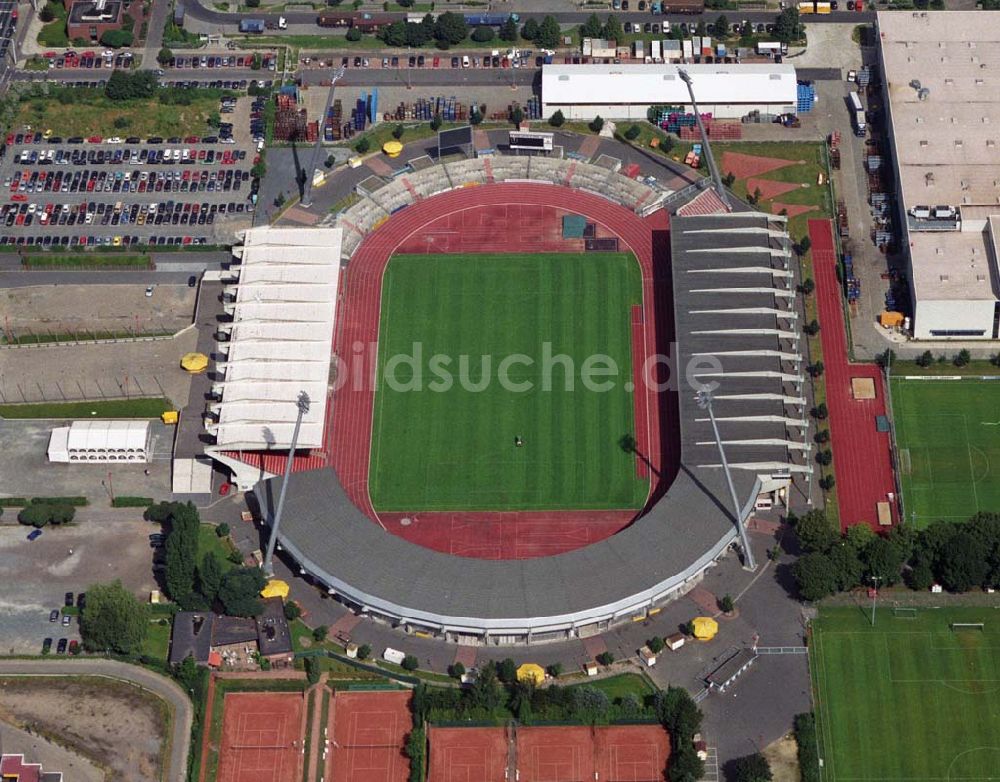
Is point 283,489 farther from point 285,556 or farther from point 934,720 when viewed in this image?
point 934,720

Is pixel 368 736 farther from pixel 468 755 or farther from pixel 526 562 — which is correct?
pixel 526 562

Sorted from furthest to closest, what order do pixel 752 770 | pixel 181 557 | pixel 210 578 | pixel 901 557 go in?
pixel 181 557 → pixel 210 578 → pixel 901 557 → pixel 752 770

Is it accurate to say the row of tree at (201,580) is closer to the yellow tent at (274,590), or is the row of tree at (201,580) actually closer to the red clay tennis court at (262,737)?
the yellow tent at (274,590)

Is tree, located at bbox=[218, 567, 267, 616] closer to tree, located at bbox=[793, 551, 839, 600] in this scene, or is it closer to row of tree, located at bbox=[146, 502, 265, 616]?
row of tree, located at bbox=[146, 502, 265, 616]

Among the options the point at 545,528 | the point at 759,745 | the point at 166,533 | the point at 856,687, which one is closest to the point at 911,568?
the point at 856,687

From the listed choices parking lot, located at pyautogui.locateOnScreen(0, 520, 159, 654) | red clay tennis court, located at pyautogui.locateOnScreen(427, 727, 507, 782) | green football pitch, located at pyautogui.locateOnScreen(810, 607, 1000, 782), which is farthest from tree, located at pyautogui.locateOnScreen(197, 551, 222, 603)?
green football pitch, located at pyautogui.locateOnScreen(810, 607, 1000, 782)

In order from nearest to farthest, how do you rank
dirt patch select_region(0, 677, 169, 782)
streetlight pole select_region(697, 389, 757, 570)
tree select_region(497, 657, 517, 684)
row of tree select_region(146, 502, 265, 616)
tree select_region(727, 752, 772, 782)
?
tree select_region(727, 752, 772, 782), dirt patch select_region(0, 677, 169, 782), tree select_region(497, 657, 517, 684), row of tree select_region(146, 502, 265, 616), streetlight pole select_region(697, 389, 757, 570)

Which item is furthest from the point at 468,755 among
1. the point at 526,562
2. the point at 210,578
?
the point at 210,578
